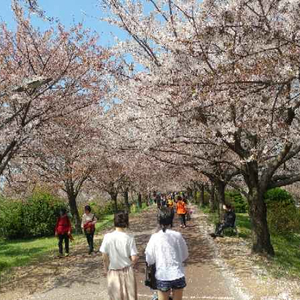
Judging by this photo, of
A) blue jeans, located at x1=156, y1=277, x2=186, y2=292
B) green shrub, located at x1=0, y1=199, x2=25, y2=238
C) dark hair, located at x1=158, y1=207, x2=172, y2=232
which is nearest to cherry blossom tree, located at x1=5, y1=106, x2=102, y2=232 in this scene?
green shrub, located at x1=0, y1=199, x2=25, y2=238

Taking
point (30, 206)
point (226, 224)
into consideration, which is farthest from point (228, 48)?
point (30, 206)

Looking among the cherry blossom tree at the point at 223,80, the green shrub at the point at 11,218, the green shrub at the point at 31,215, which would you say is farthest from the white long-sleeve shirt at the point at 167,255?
the green shrub at the point at 11,218

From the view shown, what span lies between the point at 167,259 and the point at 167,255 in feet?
0.15

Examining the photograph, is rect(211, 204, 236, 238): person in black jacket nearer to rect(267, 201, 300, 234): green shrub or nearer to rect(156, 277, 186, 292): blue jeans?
rect(267, 201, 300, 234): green shrub

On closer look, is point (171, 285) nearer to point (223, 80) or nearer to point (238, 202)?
point (223, 80)

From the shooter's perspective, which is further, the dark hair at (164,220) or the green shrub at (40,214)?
the green shrub at (40,214)

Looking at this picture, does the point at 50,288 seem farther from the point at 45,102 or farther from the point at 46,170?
the point at 46,170

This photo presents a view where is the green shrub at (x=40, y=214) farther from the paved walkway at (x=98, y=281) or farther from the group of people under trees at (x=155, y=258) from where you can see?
the group of people under trees at (x=155, y=258)

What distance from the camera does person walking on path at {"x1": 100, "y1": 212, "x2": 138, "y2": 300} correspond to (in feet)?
15.9

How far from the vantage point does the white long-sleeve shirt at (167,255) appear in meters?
4.33

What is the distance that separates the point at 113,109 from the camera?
1225 cm

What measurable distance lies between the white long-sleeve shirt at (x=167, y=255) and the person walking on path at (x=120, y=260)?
0.44 m

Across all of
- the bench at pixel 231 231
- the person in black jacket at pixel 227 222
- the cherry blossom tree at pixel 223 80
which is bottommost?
the bench at pixel 231 231

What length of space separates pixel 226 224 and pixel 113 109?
18.8ft
